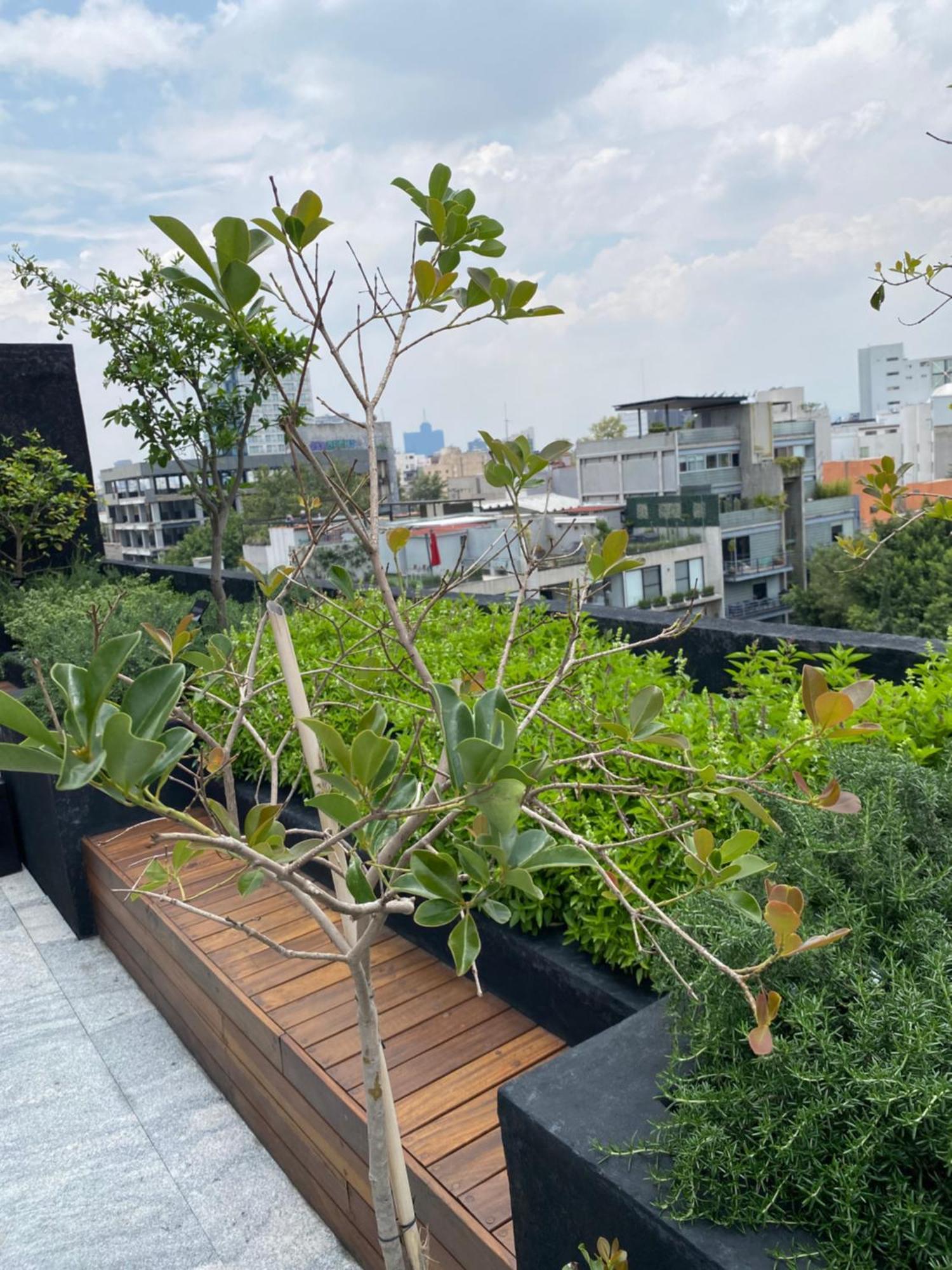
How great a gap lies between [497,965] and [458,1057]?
0.23 metres

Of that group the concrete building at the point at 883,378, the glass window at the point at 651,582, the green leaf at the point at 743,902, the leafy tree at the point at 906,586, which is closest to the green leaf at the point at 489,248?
the green leaf at the point at 743,902

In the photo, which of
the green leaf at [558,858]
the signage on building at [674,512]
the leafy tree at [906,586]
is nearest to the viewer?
the green leaf at [558,858]

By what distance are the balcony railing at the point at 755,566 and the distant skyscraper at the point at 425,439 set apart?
15746 centimetres

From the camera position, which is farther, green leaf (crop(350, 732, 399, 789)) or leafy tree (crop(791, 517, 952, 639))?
leafy tree (crop(791, 517, 952, 639))

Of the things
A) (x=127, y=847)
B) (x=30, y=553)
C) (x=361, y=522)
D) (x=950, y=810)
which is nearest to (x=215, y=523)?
(x=127, y=847)

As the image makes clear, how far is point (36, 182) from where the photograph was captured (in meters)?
7.25

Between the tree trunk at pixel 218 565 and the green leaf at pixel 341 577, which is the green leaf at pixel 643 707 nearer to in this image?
the green leaf at pixel 341 577

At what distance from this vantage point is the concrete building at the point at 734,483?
34062 mm

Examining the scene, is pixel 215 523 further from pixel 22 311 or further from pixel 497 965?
pixel 497 965

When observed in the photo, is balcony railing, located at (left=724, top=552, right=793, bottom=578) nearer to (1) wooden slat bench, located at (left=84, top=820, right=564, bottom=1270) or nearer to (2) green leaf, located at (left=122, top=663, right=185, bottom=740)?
(1) wooden slat bench, located at (left=84, top=820, right=564, bottom=1270)

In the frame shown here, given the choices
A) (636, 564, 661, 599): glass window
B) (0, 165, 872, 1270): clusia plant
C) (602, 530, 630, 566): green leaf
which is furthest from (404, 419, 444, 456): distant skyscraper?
(602, 530, 630, 566): green leaf

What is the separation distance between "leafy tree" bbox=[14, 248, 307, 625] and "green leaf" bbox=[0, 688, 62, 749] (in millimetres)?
4486

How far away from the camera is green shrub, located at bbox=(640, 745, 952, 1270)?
870 mm

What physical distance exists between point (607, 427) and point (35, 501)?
5878 cm
